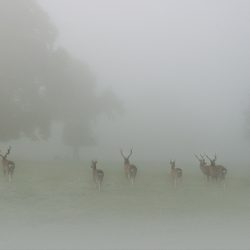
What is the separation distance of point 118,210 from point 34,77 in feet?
75.8

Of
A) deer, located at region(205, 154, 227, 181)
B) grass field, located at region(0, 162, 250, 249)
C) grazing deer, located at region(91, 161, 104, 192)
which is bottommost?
grass field, located at region(0, 162, 250, 249)

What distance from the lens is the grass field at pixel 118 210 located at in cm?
3011

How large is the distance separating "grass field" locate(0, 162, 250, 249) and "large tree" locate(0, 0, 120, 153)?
26.3ft

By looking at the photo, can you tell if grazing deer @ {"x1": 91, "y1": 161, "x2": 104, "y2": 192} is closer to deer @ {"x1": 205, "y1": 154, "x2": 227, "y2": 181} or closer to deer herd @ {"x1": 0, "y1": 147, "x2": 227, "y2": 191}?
deer herd @ {"x1": 0, "y1": 147, "x2": 227, "y2": 191}

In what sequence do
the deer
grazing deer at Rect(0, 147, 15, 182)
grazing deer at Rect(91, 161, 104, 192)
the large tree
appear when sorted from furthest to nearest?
the large tree → the deer → grazing deer at Rect(0, 147, 15, 182) → grazing deer at Rect(91, 161, 104, 192)

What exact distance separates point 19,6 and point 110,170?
20420 mm

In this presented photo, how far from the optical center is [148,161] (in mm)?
58625

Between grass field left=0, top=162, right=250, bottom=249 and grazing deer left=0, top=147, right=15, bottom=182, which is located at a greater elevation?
grazing deer left=0, top=147, right=15, bottom=182

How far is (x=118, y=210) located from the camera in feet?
129

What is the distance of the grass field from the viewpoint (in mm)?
30109

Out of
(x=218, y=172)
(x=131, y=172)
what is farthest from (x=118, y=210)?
(x=218, y=172)

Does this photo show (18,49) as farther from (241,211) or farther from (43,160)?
(241,211)

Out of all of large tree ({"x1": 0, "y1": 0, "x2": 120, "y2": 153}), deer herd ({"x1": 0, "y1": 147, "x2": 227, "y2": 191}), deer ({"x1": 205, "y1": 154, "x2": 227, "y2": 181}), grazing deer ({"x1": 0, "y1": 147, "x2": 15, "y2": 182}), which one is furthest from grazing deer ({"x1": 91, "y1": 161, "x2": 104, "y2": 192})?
large tree ({"x1": 0, "y1": 0, "x2": 120, "y2": 153})

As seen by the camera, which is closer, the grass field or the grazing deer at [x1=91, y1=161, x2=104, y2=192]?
the grass field
